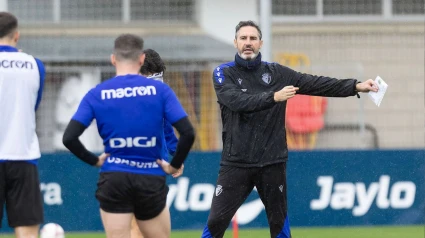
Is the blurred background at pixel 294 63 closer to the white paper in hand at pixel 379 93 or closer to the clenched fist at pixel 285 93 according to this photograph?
the white paper in hand at pixel 379 93

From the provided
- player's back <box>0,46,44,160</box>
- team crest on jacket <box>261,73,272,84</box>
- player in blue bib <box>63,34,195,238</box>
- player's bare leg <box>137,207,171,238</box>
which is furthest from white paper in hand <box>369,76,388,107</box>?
player's back <box>0,46,44,160</box>

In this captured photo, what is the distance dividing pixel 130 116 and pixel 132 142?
183 millimetres

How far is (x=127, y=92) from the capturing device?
7.43m

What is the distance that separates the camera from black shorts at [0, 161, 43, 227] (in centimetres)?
815

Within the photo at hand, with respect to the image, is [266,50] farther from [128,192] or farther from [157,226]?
[128,192]

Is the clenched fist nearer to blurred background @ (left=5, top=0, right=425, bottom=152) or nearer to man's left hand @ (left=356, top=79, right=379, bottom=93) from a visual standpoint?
man's left hand @ (left=356, top=79, right=379, bottom=93)

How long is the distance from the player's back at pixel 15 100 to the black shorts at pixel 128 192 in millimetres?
906

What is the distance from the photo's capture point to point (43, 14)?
19734mm

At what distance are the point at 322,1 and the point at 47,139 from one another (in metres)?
6.18

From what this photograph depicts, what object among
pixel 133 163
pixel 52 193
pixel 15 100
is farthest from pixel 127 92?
pixel 52 193

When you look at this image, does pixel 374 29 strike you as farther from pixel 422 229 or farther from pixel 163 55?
pixel 422 229

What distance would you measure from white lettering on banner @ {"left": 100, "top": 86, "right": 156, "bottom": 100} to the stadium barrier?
7.47 metres

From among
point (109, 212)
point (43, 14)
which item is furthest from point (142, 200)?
point (43, 14)

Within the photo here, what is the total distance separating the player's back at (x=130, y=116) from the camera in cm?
743
